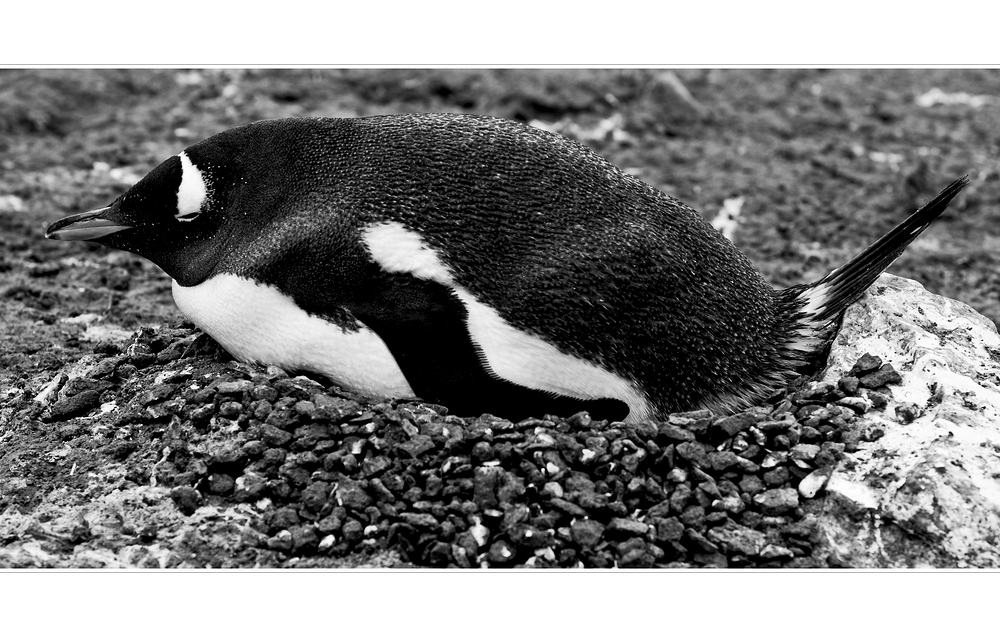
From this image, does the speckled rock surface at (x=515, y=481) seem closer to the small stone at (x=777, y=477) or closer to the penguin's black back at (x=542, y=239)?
the small stone at (x=777, y=477)

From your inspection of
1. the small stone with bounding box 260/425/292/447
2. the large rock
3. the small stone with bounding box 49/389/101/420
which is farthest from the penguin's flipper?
the small stone with bounding box 49/389/101/420

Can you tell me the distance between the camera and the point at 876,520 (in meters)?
3.12

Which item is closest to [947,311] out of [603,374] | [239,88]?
[603,374]

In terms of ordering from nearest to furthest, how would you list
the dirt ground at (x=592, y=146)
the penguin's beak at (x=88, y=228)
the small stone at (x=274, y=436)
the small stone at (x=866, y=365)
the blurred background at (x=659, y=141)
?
the small stone at (x=274, y=436) → the small stone at (x=866, y=365) → the penguin's beak at (x=88, y=228) → the dirt ground at (x=592, y=146) → the blurred background at (x=659, y=141)

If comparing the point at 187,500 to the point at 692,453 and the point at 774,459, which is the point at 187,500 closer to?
the point at 692,453

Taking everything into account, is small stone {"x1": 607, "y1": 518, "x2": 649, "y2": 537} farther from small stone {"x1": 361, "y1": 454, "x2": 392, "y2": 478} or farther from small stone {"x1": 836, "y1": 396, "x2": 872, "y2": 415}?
small stone {"x1": 836, "y1": 396, "x2": 872, "y2": 415}

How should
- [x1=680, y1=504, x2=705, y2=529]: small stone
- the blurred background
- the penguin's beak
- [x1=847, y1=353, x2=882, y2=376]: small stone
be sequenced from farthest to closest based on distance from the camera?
the blurred background
the penguin's beak
[x1=847, y1=353, x2=882, y2=376]: small stone
[x1=680, y1=504, x2=705, y2=529]: small stone

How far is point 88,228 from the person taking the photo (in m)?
3.85

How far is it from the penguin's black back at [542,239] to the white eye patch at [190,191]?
0.39 ft

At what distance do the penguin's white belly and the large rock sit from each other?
1292 millimetres

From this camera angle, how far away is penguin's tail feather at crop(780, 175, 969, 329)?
12.2ft

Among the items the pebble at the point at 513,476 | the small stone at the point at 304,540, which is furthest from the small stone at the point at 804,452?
the small stone at the point at 304,540

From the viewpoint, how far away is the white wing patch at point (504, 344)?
10.9ft

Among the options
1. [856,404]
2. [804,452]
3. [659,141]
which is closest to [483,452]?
[804,452]
